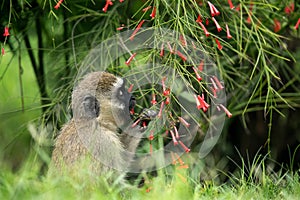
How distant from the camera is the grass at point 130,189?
3.26m

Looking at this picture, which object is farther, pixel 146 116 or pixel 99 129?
pixel 99 129

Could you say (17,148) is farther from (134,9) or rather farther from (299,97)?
(299,97)

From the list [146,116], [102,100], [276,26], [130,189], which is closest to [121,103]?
[102,100]

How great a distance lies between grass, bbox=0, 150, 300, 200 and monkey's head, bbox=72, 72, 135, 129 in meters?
0.40

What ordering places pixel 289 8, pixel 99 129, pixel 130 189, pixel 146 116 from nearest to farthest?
pixel 130 189
pixel 146 116
pixel 99 129
pixel 289 8

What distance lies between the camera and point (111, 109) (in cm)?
423

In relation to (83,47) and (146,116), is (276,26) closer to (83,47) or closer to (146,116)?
(83,47)

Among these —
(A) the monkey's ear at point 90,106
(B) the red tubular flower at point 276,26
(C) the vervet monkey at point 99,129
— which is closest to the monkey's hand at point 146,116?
(C) the vervet monkey at point 99,129

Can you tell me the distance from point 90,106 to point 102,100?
95 millimetres

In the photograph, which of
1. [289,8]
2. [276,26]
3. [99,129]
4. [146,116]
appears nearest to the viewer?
[146,116]

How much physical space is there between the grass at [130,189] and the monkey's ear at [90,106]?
1.51ft

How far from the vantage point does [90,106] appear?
417cm

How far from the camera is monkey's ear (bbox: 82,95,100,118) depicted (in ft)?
13.6

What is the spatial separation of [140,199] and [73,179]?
505 millimetres
